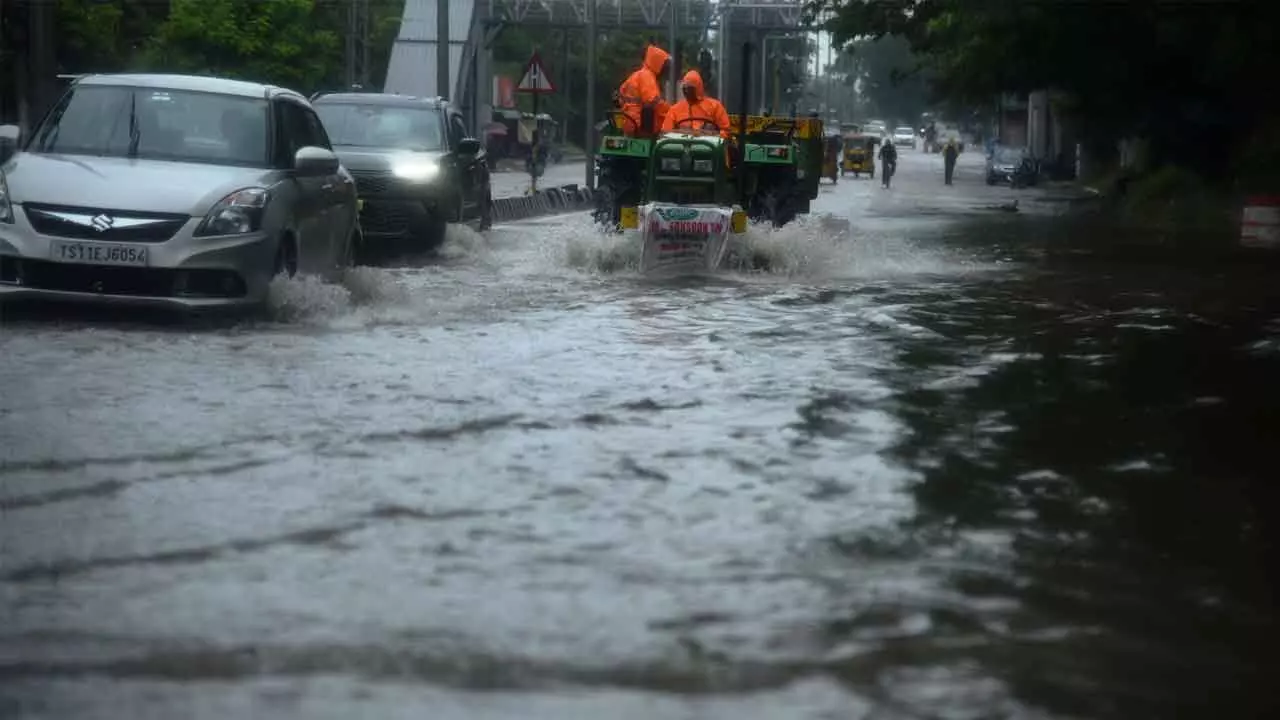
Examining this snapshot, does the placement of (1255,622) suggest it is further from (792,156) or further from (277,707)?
(792,156)

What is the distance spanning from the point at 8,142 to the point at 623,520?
721 cm

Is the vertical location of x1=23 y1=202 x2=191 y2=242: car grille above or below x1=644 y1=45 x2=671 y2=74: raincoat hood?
below

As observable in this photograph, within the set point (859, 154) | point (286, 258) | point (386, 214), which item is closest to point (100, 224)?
point (286, 258)

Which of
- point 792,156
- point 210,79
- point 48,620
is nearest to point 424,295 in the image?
point 210,79

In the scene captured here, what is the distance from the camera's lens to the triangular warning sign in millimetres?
33250

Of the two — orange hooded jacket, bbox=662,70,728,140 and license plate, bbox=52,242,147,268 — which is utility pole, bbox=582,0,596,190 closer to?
orange hooded jacket, bbox=662,70,728,140

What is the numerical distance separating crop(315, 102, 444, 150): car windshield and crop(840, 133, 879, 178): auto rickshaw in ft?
183

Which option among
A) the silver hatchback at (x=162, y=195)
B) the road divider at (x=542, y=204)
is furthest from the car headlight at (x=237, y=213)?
the road divider at (x=542, y=204)

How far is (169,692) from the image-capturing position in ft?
15.4

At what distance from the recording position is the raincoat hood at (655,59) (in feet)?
66.3

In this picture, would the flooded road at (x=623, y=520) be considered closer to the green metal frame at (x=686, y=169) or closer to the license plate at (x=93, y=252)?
the license plate at (x=93, y=252)

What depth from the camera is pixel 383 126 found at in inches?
830

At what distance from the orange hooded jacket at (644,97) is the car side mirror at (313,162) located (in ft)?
26.0

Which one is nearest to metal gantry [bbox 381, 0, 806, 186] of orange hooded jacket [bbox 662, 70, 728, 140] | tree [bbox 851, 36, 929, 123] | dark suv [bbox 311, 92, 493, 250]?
dark suv [bbox 311, 92, 493, 250]
